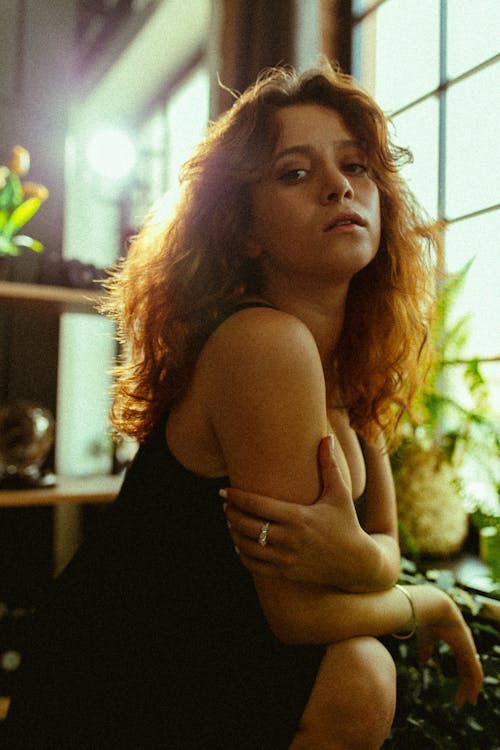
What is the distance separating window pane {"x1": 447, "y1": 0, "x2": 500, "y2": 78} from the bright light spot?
5.79ft

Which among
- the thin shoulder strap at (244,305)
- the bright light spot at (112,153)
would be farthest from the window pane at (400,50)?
the bright light spot at (112,153)

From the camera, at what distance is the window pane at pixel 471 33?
177 centimetres

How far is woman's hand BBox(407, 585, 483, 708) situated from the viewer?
112 cm

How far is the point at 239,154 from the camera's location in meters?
1.04

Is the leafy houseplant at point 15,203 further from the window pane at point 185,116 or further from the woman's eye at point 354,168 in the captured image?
the window pane at point 185,116

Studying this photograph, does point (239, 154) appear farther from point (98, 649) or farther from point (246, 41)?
point (246, 41)

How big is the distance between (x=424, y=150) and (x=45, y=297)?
49.6 inches

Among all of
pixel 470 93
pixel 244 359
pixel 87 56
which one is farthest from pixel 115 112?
pixel 244 359

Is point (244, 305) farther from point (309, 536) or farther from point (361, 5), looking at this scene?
point (361, 5)

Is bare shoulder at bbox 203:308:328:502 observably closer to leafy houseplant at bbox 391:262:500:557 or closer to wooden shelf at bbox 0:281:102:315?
leafy houseplant at bbox 391:262:500:557

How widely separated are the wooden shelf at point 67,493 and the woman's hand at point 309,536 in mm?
1148

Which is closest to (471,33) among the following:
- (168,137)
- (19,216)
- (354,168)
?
(354,168)

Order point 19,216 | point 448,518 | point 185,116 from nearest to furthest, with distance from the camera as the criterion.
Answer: point 448,518 < point 19,216 < point 185,116

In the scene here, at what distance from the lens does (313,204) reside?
100 cm
